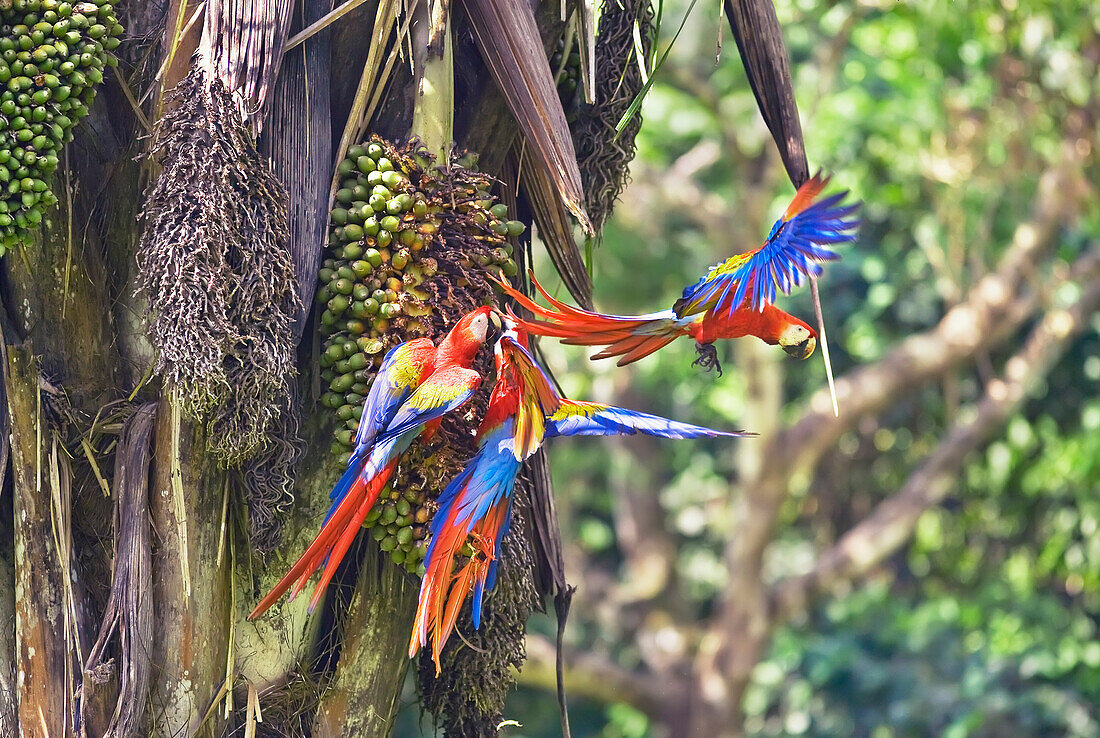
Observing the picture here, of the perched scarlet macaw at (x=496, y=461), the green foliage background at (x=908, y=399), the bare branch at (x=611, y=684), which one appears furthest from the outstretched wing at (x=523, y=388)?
the bare branch at (x=611, y=684)

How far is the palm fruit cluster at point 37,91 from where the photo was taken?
151 cm

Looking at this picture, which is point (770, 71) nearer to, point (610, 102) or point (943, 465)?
point (610, 102)

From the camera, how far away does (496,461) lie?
1.60 meters

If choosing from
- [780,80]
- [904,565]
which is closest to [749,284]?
[780,80]

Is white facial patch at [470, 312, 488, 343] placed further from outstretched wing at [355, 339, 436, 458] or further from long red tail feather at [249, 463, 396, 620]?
long red tail feather at [249, 463, 396, 620]

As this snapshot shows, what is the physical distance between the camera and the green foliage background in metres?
5.66

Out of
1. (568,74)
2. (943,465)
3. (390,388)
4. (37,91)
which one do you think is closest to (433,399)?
A: (390,388)

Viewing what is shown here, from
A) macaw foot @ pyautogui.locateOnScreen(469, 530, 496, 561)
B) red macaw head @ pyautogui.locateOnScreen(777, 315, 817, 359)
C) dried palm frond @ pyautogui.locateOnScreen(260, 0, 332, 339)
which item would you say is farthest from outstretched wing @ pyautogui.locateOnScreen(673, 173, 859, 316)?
dried palm frond @ pyautogui.locateOnScreen(260, 0, 332, 339)

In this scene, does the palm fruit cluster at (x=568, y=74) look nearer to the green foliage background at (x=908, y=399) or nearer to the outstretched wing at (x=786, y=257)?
the outstretched wing at (x=786, y=257)

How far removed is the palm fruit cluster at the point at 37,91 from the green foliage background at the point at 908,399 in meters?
4.27

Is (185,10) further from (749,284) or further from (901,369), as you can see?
(901,369)

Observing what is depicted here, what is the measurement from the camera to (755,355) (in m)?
5.98

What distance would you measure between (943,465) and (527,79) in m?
5.17

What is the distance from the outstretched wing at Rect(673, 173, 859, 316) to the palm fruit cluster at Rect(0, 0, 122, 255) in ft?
2.82
